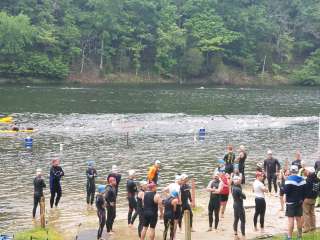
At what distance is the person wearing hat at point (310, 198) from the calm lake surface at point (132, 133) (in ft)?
23.7

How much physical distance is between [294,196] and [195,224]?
448 cm

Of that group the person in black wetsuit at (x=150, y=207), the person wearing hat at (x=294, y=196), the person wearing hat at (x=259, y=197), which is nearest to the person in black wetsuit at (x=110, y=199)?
the person in black wetsuit at (x=150, y=207)

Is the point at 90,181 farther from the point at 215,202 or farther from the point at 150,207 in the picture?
the point at 150,207

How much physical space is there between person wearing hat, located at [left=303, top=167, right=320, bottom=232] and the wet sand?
1.13 meters

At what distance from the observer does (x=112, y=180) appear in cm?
1891

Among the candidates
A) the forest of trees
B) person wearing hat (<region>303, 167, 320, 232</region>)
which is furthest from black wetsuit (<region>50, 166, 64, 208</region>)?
the forest of trees

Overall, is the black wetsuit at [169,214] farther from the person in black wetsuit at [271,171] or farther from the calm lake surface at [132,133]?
the person in black wetsuit at [271,171]

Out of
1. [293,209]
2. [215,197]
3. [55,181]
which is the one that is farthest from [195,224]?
[55,181]

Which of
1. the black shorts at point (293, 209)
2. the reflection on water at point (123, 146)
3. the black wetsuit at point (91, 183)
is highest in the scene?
the black shorts at point (293, 209)

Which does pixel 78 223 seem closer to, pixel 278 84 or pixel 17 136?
pixel 17 136

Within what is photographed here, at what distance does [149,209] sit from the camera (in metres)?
17.0

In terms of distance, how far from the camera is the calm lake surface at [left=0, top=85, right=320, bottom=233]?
27891mm

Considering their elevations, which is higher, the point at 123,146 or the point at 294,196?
the point at 294,196

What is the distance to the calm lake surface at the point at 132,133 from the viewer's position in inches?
1098
